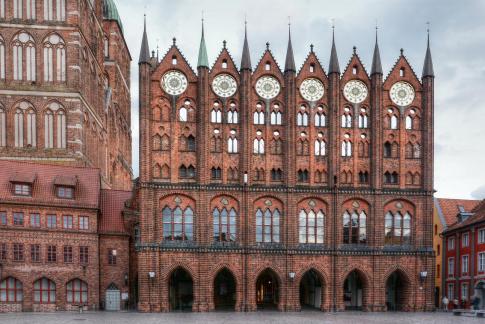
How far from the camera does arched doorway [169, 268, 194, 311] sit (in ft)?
165

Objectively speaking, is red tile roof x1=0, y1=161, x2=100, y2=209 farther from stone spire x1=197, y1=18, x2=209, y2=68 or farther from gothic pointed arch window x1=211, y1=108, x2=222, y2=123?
stone spire x1=197, y1=18, x2=209, y2=68

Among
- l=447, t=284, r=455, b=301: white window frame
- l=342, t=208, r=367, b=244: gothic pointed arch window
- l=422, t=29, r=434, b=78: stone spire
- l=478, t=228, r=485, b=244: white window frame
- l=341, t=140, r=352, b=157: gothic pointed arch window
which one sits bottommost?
l=447, t=284, r=455, b=301: white window frame

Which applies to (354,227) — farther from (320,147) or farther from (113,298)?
(113,298)

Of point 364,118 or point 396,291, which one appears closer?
point 364,118

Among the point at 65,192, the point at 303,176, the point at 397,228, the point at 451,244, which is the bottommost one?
the point at 451,244

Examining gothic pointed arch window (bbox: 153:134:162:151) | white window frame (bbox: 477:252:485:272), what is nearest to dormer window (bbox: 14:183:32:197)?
gothic pointed arch window (bbox: 153:134:162:151)

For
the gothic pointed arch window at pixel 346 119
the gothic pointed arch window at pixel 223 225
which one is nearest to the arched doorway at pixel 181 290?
the gothic pointed arch window at pixel 223 225

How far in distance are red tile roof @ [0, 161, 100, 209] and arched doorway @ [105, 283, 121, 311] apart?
7.85m

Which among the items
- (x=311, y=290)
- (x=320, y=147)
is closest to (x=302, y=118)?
(x=320, y=147)

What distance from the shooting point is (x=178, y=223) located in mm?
46906

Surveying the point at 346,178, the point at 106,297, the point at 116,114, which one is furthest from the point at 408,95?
the point at 116,114

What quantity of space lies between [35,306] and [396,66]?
39204 millimetres

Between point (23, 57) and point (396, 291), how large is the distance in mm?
47013

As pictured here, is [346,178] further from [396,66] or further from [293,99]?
[396,66]
